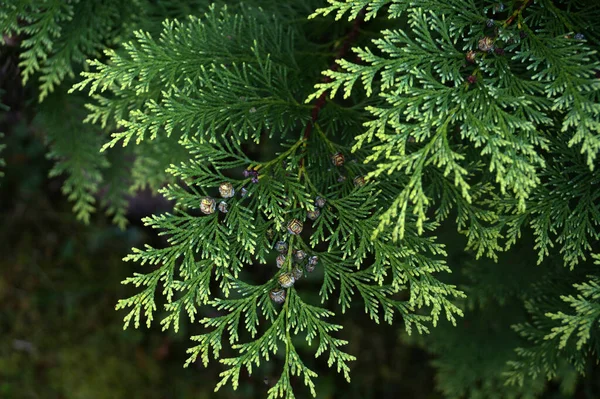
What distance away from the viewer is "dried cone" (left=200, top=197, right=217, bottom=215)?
4.77 feet

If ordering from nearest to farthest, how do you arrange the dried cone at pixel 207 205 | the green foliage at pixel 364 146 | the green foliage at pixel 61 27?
the green foliage at pixel 364 146, the dried cone at pixel 207 205, the green foliage at pixel 61 27

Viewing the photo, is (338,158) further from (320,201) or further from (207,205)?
(207,205)

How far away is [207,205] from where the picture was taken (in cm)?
146

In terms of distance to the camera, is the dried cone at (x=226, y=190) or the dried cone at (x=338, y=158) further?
the dried cone at (x=338, y=158)

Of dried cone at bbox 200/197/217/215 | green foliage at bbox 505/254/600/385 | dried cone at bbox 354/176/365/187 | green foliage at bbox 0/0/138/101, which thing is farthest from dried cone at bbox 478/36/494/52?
green foliage at bbox 0/0/138/101

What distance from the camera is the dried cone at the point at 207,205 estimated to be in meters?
1.45

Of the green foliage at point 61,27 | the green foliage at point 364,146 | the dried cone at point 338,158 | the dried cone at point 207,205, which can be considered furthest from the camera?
the green foliage at point 61,27

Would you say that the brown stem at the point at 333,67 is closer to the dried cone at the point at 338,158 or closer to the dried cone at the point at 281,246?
the dried cone at the point at 338,158

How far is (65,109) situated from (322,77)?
1184 millimetres

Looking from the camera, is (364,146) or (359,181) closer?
(359,181)

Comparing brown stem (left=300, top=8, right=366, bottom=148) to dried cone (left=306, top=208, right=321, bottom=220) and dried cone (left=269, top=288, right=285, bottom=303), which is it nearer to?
dried cone (left=306, top=208, right=321, bottom=220)

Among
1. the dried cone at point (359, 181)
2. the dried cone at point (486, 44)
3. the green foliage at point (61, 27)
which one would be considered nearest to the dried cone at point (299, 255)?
the dried cone at point (359, 181)

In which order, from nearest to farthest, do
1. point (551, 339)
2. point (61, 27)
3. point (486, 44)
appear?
point (486, 44)
point (551, 339)
point (61, 27)

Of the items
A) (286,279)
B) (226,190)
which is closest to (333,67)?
(226,190)
